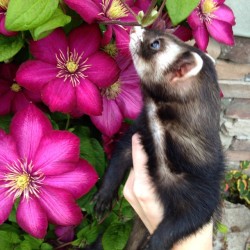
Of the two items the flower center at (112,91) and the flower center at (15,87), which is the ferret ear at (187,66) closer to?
the flower center at (112,91)

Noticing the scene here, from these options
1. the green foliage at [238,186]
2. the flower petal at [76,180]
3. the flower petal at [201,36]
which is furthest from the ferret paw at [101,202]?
the green foliage at [238,186]

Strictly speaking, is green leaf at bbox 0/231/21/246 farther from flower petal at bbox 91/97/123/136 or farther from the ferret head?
the ferret head

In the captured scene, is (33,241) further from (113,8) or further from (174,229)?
(113,8)

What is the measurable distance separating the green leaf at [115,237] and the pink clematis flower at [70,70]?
0.79ft

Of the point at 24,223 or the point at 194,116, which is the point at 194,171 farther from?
the point at 24,223

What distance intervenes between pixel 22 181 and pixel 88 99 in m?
0.13

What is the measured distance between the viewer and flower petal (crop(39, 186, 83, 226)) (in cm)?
51

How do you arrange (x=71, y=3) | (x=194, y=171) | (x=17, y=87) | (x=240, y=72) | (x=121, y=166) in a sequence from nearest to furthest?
(x=71, y=3) < (x=17, y=87) < (x=194, y=171) < (x=121, y=166) < (x=240, y=72)

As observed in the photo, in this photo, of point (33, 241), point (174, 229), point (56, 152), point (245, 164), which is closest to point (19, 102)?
point (56, 152)

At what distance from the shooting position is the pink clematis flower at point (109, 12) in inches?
18.2

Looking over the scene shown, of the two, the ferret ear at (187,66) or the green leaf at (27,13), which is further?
the ferret ear at (187,66)

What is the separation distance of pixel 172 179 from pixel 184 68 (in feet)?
0.66

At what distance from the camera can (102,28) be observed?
603mm

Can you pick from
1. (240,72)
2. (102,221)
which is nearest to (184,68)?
(102,221)
